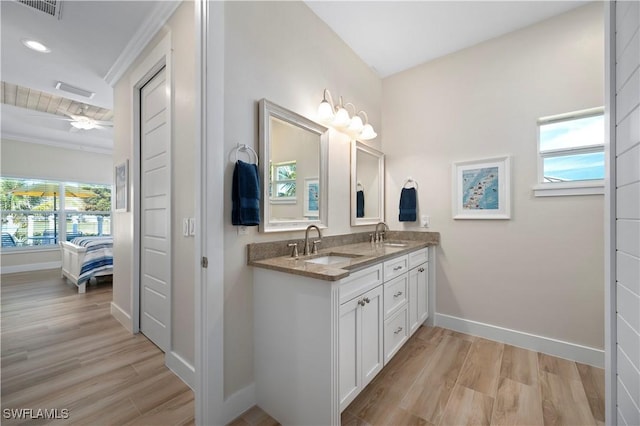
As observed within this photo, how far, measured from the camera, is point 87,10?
2.09m

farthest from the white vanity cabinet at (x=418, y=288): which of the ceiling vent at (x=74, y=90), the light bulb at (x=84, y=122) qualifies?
the light bulb at (x=84, y=122)

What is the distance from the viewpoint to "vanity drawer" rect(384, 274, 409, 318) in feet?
6.26

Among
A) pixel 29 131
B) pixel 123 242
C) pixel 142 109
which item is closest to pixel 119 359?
pixel 123 242

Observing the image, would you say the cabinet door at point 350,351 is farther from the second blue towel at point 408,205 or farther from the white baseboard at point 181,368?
the second blue towel at point 408,205

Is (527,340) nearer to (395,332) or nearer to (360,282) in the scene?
(395,332)

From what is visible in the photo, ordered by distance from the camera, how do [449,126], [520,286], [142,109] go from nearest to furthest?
1. [520,286]
2. [142,109]
3. [449,126]

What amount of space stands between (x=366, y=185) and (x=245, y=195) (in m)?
1.64

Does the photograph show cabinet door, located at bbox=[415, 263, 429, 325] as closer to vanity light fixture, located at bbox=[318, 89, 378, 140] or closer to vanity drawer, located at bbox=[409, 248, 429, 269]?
vanity drawer, located at bbox=[409, 248, 429, 269]

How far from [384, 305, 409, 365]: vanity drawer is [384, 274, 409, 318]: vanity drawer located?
0.05 metres

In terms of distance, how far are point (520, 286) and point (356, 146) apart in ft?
6.47

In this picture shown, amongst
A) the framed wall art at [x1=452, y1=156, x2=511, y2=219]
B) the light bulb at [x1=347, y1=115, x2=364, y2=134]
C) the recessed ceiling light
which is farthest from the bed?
the framed wall art at [x1=452, y1=156, x2=511, y2=219]

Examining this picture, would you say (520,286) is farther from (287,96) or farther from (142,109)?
(142,109)

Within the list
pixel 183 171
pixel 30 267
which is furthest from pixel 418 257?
pixel 30 267

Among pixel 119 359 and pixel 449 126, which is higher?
pixel 449 126
